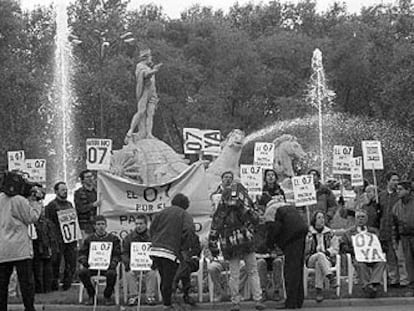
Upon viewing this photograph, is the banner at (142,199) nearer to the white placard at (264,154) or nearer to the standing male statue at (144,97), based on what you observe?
the white placard at (264,154)

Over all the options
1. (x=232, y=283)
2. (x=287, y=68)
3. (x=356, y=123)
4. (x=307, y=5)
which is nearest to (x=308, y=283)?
(x=232, y=283)

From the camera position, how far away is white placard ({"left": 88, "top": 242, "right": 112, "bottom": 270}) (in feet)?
47.0

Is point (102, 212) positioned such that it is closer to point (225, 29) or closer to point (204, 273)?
point (204, 273)

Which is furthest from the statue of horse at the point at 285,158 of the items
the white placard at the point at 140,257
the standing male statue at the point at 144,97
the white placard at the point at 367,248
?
the white placard at the point at 140,257

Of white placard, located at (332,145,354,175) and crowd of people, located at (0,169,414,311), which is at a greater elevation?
white placard, located at (332,145,354,175)

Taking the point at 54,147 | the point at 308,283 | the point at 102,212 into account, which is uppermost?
the point at 54,147

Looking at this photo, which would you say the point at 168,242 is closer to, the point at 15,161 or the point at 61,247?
the point at 61,247

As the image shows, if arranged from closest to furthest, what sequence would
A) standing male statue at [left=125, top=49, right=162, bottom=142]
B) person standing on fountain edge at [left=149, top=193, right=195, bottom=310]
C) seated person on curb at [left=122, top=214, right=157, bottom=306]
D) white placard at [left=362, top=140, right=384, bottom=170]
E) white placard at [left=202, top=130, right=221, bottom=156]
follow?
1. person standing on fountain edge at [left=149, top=193, right=195, bottom=310]
2. seated person on curb at [left=122, top=214, right=157, bottom=306]
3. white placard at [left=362, top=140, right=384, bottom=170]
4. white placard at [left=202, top=130, right=221, bottom=156]
5. standing male statue at [left=125, top=49, right=162, bottom=142]

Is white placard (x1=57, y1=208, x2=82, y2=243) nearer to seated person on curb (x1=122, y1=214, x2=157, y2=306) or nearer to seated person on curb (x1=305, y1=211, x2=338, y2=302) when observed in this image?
seated person on curb (x1=122, y1=214, x2=157, y2=306)

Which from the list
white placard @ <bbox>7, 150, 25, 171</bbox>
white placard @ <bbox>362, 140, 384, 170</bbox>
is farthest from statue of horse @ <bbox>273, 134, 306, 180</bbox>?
white placard @ <bbox>7, 150, 25, 171</bbox>

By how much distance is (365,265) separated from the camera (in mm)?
15336

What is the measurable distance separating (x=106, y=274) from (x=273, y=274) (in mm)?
2698

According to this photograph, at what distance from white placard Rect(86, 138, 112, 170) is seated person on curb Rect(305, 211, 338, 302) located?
467cm

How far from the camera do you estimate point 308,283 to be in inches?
634
